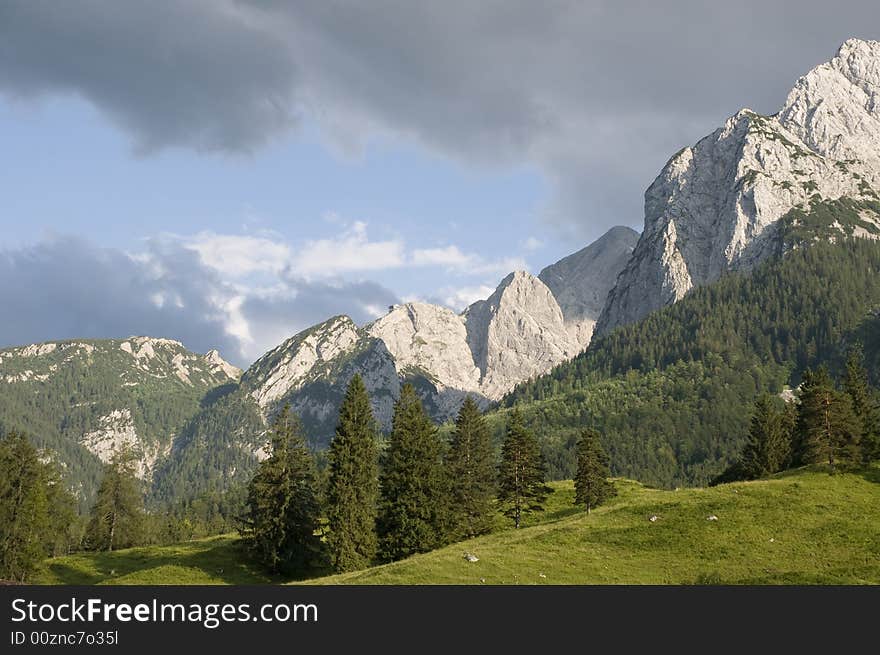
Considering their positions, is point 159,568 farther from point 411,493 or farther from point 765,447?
point 765,447

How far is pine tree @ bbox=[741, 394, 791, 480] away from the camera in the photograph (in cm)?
10694

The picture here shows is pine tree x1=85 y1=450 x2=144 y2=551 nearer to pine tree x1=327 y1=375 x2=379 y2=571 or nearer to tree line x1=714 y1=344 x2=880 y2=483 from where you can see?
pine tree x1=327 y1=375 x2=379 y2=571

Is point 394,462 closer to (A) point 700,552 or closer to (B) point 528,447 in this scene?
(B) point 528,447

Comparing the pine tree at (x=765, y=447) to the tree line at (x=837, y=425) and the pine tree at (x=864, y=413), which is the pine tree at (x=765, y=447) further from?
the pine tree at (x=864, y=413)

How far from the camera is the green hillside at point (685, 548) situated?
48.3m

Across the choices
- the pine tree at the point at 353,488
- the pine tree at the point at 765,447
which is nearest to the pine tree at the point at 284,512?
the pine tree at the point at 353,488

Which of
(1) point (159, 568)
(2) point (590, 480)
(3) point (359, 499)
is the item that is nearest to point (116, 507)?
(1) point (159, 568)

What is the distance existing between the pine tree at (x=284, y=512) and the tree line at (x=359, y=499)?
0.34 ft

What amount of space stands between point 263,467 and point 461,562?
98.4 ft

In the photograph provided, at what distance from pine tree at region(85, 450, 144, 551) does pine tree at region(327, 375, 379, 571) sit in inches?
2280

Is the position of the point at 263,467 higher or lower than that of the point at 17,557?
higher
